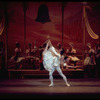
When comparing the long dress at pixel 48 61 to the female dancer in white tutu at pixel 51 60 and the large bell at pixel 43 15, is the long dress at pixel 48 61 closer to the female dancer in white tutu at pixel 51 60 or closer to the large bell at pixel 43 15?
the female dancer in white tutu at pixel 51 60

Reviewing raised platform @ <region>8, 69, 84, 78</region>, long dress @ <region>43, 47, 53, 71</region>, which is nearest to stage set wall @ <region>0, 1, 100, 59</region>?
raised platform @ <region>8, 69, 84, 78</region>

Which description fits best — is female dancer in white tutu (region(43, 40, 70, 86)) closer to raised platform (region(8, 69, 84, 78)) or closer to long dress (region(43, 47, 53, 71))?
long dress (region(43, 47, 53, 71))

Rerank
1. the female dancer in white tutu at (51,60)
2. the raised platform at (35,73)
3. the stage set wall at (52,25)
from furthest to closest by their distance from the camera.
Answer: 1. the stage set wall at (52,25)
2. the raised platform at (35,73)
3. the female dancer in white tutu at (51,60)

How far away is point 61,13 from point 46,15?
100 centimetres

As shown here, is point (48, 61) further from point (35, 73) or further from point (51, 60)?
point (35, 73)

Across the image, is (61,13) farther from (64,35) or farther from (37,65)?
(37,65)

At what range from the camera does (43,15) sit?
35.7 ft

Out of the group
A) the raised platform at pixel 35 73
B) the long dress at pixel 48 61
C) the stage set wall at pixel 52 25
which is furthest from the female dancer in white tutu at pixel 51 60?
the stage set wall at pixel 52 25

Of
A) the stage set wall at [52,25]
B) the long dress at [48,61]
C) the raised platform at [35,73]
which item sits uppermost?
the stage set wall at [52,25]

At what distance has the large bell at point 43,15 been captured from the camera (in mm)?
10802

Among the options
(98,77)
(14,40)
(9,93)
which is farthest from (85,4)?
(9,93)

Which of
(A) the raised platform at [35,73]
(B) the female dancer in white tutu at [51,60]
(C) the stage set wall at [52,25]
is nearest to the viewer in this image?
(B) the female dancer in white tutu at [51,60]

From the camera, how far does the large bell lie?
1080 centimetres

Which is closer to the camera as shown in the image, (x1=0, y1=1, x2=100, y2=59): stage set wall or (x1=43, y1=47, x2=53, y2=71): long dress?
(x1=43, y1=47, x2=53, y2=71): long dress
